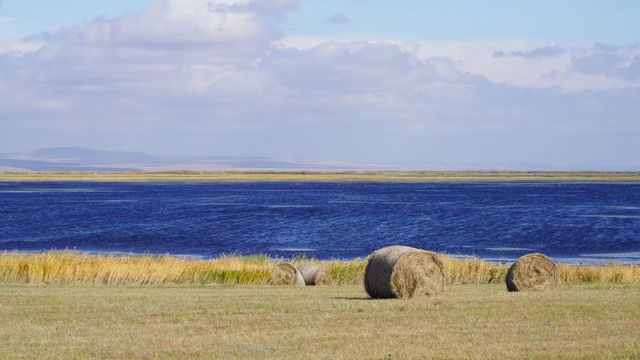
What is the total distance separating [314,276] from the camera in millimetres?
34656

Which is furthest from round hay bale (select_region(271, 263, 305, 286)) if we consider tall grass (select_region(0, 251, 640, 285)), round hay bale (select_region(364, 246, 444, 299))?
round hay bale (select_region(364, 246, 444, 299))

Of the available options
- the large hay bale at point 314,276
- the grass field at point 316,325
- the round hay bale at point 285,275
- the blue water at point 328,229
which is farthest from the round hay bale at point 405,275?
the blue water at point 328,229

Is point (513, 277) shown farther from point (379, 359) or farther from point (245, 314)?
point (379, 359)

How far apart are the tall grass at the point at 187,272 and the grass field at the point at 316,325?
21.6 feet

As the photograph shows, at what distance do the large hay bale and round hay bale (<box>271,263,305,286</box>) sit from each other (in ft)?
1.61

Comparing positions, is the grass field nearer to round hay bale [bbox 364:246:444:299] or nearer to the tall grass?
round hay bale [bbox 364:246:444:299]

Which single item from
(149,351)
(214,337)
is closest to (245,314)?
(214,337)

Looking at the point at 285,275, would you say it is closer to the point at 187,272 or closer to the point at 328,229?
the point at 187,272

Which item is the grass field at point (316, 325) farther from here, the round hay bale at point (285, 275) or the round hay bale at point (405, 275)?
the round hay bale at point (285, 275)

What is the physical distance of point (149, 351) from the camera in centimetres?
1778

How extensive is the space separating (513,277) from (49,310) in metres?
12.7

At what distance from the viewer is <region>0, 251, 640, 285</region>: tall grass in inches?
1353

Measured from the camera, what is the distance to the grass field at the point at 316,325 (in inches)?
698

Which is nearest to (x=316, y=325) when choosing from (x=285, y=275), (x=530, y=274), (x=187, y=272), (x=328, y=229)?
(x=530, y=274)
